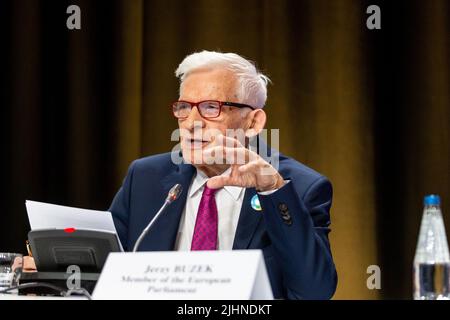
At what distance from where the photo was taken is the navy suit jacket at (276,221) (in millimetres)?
1833

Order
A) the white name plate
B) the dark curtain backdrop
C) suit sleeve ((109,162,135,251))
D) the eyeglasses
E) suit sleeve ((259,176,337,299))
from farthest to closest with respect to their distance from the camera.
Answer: the dark curtain backdrop < suit sleeve ((109,162,135,251)) < the eyeglasses < suit sleeve ((259,176,337,299)) < the white name plate

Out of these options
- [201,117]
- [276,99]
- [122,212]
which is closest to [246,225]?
[201,117]

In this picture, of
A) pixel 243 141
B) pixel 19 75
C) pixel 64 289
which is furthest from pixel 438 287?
pixel 19 75

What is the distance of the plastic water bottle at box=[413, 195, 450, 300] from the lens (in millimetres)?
1353

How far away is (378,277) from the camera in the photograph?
3123mm

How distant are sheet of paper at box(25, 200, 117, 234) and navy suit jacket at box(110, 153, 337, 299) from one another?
1.12 ft

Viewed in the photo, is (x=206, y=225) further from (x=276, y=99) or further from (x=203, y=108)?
(x=276, y=99)

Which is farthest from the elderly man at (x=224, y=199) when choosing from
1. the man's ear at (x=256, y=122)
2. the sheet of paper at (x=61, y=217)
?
the sheet of paper at (x=61, y=217)

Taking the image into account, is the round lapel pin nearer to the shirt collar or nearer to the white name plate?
the shirt collar

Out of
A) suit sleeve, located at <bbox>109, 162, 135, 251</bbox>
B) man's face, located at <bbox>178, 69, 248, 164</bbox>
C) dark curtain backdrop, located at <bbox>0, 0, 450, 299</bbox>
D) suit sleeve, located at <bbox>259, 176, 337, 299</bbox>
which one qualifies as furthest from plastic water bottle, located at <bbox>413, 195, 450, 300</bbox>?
dark curtain backdrop, located at <bbox>0, 0, 450, 299</bbox>

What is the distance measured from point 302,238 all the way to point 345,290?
1.48 m

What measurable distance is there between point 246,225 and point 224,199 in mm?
155

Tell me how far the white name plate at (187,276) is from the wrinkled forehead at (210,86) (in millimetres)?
974

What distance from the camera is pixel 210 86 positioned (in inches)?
87.2
